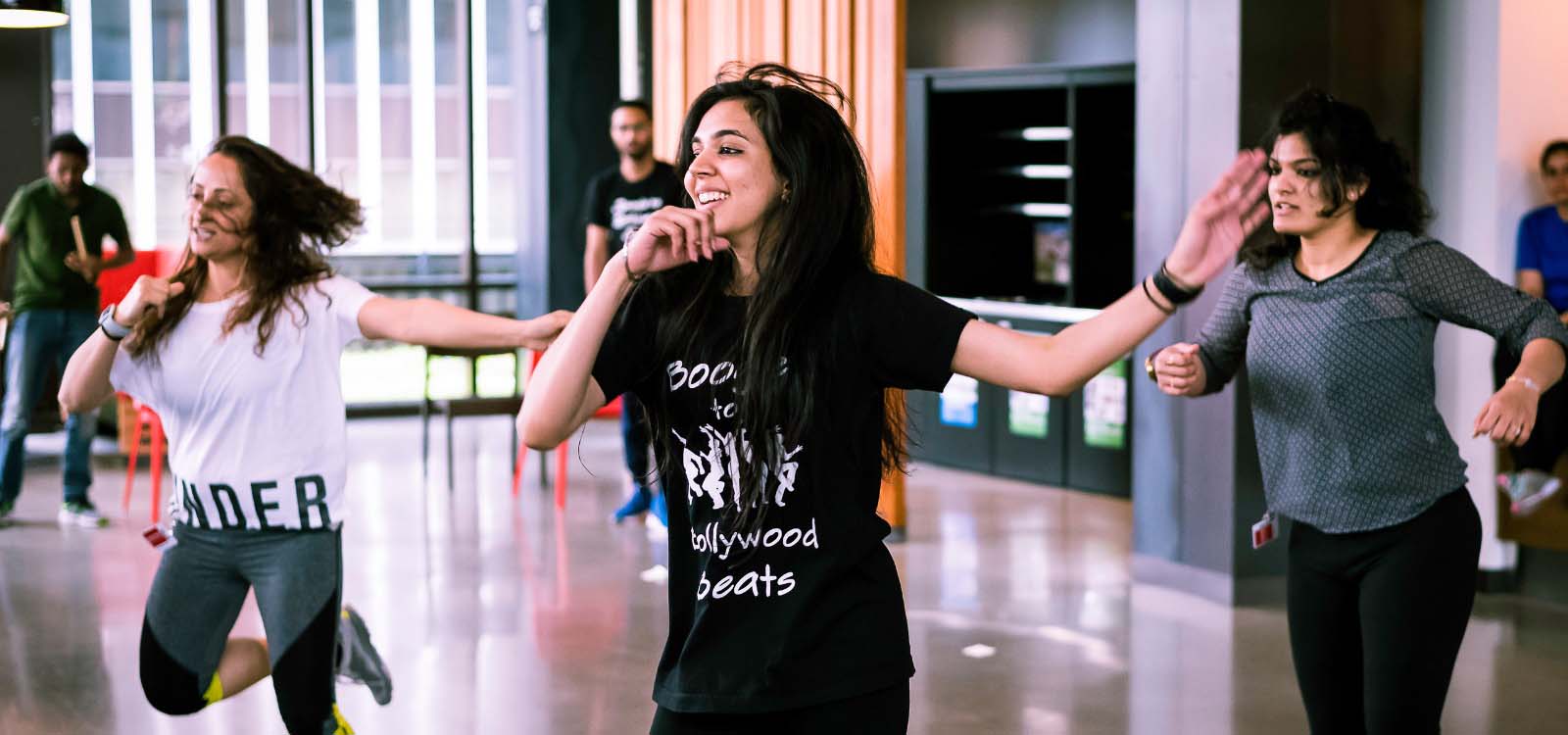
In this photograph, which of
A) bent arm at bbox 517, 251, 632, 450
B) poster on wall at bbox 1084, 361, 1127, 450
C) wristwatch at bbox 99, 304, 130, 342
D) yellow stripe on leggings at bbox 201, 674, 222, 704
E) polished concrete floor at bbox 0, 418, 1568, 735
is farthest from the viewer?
poster on wall at bbox 1084, 361, 1127, 450

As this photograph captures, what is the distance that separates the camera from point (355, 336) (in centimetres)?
390

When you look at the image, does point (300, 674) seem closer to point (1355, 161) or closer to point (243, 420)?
point (243, 420)

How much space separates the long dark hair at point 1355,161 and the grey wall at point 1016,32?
6.59 metres

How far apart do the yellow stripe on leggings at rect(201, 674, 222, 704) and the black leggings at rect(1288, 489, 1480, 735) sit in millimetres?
2340

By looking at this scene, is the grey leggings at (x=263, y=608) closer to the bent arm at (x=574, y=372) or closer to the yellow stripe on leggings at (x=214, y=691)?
the yellow stripe on leggings at (x=214, y=691)

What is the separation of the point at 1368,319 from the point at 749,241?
159cm

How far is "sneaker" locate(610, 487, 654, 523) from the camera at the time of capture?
28.0ft

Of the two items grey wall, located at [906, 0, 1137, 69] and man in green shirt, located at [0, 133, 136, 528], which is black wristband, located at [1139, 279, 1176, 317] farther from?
grey wall, located at [906, 0, 1137, 69]

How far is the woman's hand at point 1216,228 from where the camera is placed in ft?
7.80

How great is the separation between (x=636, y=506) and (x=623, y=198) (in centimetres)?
149

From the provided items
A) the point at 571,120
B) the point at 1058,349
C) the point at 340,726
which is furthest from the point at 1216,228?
the point at 571,120

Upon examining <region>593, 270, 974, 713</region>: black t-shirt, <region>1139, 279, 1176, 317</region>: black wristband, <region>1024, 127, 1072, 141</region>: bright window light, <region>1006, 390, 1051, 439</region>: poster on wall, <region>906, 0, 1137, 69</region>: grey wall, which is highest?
<region>906, 0, 1137, 69</region>: grey wall

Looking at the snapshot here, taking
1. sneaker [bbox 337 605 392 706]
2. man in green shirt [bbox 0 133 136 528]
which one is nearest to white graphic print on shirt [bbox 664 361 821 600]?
sneaker [bbox 337 605 392 706]

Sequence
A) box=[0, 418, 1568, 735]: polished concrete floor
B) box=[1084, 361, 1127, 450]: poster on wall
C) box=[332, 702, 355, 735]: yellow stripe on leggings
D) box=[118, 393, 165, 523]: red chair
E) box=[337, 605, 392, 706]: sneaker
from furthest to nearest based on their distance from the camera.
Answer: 1. box=[1084, 361, 1127, 450]: poster on wall
2. box=[118, 393, 165, 523]: red chair
3. box=[0, 418, 1568, 735]: polished concrete floor
4. box=[337, 605, 392, 706]: sneaker
5. box=[332, 702, 355, 735]: yellow stripe on leggings
